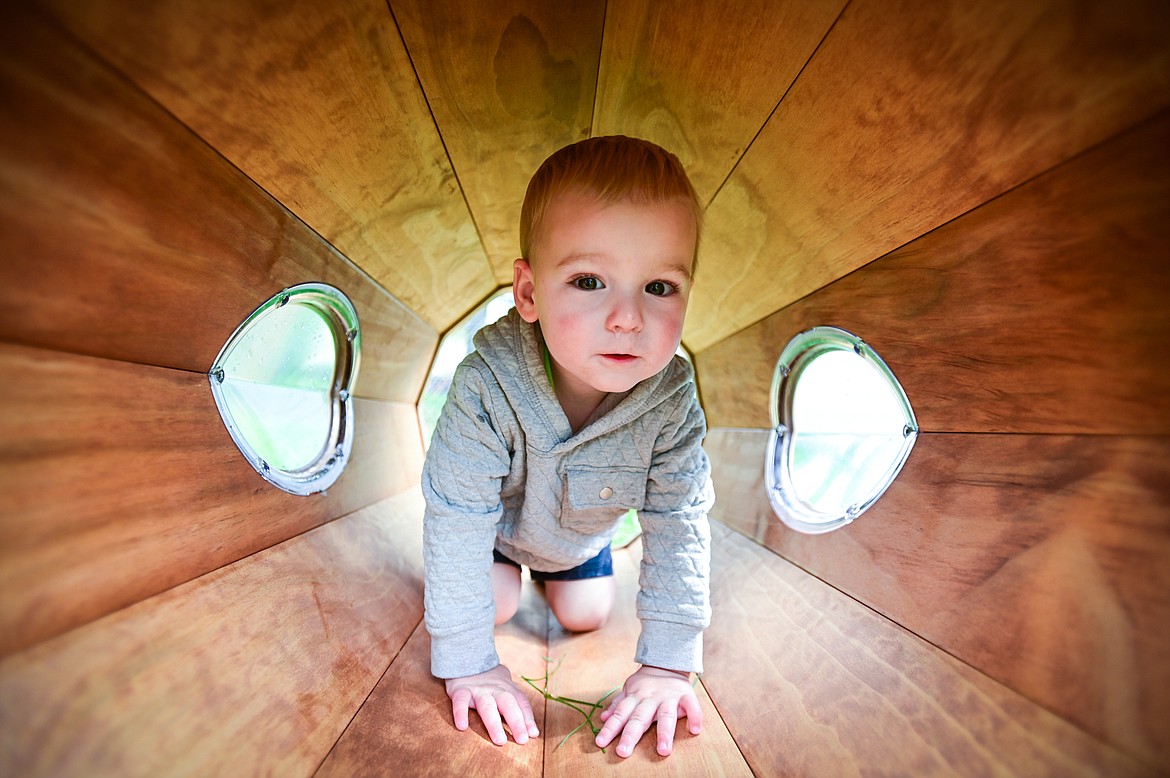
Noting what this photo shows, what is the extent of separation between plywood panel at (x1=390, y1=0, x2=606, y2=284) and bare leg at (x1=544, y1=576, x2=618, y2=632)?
102 centimetres

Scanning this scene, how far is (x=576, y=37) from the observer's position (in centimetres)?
138

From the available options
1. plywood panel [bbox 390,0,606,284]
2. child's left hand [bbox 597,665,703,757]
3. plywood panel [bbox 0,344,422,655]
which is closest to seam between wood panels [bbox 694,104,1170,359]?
plywood panel [bbox 390,0,606,284]

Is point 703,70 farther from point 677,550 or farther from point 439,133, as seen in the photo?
point 677,550

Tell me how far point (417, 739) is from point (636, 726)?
0.37m

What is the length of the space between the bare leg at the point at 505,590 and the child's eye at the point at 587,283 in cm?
82

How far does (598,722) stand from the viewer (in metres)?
1.30

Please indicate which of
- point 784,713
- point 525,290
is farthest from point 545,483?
point 784,713

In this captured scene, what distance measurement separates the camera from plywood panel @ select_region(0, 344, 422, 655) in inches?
26.2

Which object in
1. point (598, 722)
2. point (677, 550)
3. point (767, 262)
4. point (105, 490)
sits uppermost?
point (767, 262)

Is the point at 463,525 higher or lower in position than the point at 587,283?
lower

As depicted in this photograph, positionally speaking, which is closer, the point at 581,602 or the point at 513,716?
the point at 513,716

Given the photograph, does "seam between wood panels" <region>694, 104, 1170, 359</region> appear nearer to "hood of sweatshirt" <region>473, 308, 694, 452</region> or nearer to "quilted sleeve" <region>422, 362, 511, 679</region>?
"hood of sweatshirt" <region>473, 308, 694, 452</region>

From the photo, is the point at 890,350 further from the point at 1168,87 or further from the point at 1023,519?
the point at 1168,87

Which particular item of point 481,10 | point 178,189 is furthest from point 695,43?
point 178,189
